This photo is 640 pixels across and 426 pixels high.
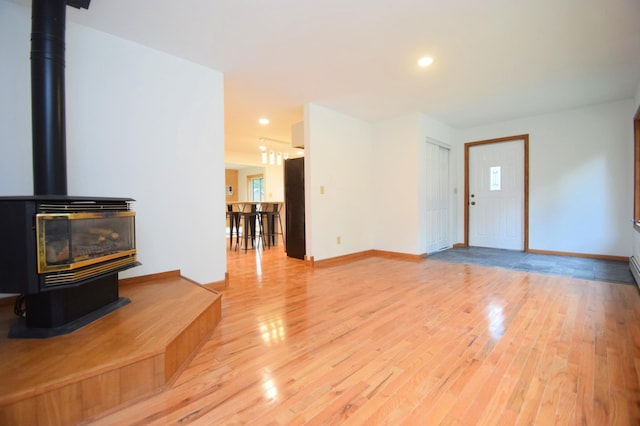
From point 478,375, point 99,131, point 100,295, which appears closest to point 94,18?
point 99,131

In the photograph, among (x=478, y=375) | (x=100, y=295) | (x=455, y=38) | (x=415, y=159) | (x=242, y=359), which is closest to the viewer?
(x=478, y=375)

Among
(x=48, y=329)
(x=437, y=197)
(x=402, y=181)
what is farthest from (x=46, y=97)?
(x=437, y=197)

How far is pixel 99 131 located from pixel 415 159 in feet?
13.3

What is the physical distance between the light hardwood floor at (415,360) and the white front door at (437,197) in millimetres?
2163

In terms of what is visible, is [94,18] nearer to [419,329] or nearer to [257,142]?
[419,329]

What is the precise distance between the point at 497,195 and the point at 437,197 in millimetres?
1195

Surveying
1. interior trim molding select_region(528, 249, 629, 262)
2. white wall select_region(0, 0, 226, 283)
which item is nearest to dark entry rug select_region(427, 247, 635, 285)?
interior trim molding select_region(528, 249, 629, 262)

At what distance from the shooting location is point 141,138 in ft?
8.36

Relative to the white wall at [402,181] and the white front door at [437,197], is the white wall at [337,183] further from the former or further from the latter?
the white front door at [437,197]

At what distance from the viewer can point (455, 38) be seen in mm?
2484

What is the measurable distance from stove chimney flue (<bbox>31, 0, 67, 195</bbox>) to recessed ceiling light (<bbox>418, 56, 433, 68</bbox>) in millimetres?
2882

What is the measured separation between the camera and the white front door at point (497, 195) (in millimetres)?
5102

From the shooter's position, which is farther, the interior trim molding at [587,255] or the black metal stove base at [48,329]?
the interior trim molding at [587,255]

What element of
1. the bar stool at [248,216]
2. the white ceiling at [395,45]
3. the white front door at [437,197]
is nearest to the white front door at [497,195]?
the white front door at [437,197]
